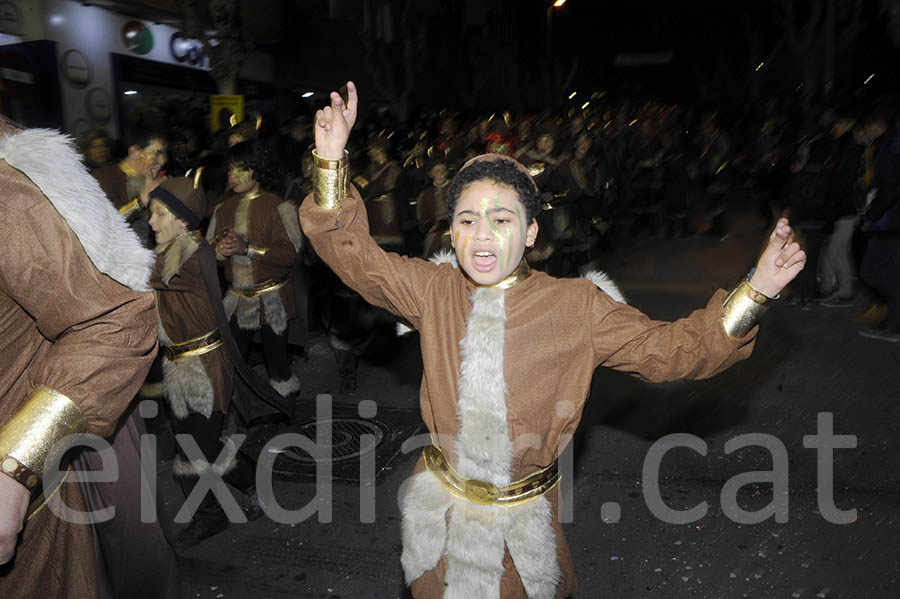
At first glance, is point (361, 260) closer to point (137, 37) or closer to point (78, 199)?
point (78, 199)

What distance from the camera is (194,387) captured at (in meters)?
4.22

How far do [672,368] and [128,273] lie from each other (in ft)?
5.36

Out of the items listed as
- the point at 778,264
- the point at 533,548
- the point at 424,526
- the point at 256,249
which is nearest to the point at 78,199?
the point at 424,526

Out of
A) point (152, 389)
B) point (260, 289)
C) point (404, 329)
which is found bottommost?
point (152, 389)

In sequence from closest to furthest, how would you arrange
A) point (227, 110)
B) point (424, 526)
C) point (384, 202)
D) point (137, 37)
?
point (424, 526) → point (384, 202) → point (227, 110) → point (137, 37)

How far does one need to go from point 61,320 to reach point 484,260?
1.29m

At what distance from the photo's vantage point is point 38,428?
5.26 ft

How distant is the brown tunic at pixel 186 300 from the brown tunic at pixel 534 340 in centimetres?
184

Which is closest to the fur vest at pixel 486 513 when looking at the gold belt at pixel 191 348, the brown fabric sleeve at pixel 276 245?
the gold belt at pixel 191 348

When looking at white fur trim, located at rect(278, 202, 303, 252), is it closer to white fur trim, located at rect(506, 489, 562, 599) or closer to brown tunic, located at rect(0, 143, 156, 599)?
white fur trim, located at rect(506, 489, 562, 599)

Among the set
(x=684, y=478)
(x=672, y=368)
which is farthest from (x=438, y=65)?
(x=672, y=368)

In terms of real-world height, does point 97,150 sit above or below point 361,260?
above

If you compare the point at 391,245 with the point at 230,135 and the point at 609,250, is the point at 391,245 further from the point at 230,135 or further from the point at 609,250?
the point at 609,250

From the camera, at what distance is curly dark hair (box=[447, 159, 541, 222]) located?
2488mm
